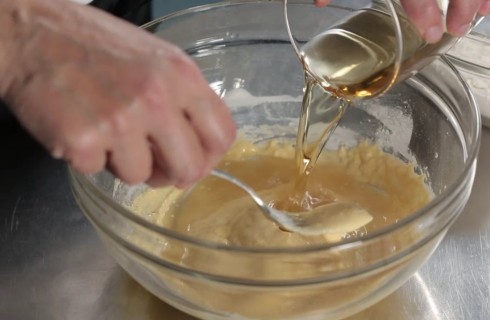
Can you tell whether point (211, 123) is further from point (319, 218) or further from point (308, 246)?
point (319, 218)

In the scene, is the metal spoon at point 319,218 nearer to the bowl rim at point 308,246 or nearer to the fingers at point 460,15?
the bowl rim at point 308,246

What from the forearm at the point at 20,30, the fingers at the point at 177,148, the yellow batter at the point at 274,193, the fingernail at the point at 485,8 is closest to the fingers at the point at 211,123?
the fingers at the point at 177,148

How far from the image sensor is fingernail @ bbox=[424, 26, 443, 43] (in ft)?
2.43

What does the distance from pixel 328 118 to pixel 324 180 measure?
103 millimetres

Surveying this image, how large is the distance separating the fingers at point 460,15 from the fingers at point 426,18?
0.6 inches

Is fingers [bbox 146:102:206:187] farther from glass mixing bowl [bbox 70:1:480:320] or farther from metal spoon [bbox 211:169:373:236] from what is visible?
metal spoon [bbox 211:169:373:236]

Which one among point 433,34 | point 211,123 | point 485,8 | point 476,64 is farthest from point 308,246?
point 476,64

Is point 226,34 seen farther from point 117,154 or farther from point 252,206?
point 117,154

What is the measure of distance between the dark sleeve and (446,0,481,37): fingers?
59 centimetres

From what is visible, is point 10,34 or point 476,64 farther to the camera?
point 476,64

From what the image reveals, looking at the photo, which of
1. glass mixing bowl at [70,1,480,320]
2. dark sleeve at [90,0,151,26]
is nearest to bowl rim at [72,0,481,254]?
glass mixing bowl at [70,1,480,320]

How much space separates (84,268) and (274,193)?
10.1 inches

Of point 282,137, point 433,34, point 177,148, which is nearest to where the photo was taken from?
point 177,148

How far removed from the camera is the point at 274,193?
900 millimetres
